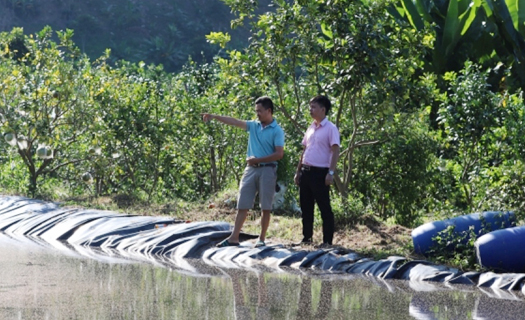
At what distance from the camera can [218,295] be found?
695 centimetres

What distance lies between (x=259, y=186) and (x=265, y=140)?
48 centimetres

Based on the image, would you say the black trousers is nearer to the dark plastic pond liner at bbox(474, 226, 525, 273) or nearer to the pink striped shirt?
the pink striped shirt

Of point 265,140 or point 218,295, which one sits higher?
point 265,140

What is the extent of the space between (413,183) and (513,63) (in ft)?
35.7

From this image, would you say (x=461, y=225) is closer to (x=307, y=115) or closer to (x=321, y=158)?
(x=321, y=158)

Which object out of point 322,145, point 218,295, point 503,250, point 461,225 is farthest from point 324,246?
point 218,295

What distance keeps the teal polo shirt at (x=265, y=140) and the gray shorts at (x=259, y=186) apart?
177 mm

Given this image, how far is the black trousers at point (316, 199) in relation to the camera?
31.0 ft

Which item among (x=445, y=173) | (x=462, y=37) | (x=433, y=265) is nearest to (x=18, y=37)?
(x=462, y=37)

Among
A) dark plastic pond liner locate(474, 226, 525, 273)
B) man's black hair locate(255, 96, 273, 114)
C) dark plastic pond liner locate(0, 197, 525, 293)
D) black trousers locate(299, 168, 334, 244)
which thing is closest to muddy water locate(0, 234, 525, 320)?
dark plastic pond liner locate(0, 197, 525, 293)

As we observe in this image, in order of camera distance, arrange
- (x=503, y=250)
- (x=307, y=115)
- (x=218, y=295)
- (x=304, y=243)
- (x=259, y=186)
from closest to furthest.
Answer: (x=218, y=295) < (x=503, y=250) < (x=259, y=186) < (x=304, y=243) < (x=307, y=115)

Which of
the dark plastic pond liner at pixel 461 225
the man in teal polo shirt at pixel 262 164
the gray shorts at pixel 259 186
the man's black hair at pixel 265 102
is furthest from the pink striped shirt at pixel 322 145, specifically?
the dark plastic pond liner at pixel 461 225

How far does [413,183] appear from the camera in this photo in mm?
11539

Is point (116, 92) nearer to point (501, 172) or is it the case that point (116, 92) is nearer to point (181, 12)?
point (501, 172)
